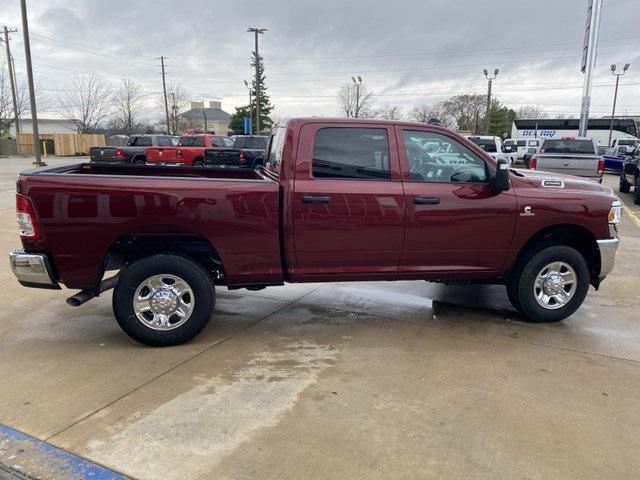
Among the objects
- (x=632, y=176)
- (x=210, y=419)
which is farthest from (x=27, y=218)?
(x=632, y=176)

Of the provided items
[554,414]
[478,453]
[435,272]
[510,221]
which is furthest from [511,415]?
[510,221]

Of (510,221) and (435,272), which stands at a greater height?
(510,221)

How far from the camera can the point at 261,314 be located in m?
5.16

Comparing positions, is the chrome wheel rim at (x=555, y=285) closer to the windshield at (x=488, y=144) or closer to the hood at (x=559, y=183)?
the hood at (x=559, y=183)

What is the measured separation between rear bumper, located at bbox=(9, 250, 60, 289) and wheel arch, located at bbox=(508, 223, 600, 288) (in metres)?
4.09

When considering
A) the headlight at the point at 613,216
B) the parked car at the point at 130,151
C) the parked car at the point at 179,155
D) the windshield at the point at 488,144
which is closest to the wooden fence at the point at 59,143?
the parked car at the point at 130,151

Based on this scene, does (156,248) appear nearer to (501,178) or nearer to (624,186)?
(501,178)

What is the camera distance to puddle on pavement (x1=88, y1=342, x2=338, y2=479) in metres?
2.78

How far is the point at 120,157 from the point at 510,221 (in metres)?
18.3

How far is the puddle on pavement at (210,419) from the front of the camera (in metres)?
2.78

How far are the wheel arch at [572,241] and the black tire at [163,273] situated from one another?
2.88 m

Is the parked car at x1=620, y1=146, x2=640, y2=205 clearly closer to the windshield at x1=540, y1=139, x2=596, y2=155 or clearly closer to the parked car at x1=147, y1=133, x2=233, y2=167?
the windshield at x1=540, y1=139, x2=596, y2=155

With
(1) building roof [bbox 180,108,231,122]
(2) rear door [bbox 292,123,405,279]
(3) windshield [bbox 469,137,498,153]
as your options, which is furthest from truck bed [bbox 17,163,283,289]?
(1) building roof [bbox 180,108,231,122]

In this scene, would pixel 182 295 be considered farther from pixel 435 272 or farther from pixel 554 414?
pixel 554 414
